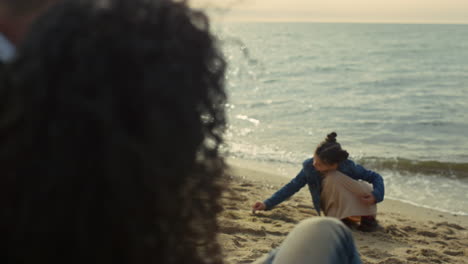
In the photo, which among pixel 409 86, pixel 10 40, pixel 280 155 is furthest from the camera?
pixel 409 86

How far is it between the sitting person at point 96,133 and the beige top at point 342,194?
383cm

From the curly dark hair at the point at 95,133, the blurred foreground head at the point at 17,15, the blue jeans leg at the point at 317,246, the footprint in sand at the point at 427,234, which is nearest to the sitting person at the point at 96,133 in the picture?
the curly dark hair at the point at 95,133

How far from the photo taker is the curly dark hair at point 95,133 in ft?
2.79

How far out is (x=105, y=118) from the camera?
85cm

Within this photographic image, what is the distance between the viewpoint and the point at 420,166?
28.5 ft

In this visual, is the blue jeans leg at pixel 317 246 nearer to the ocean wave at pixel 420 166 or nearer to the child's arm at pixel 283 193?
the child's arm at pixel 283 193

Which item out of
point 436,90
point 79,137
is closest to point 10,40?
point 79,137

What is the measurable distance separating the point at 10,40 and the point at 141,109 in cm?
42

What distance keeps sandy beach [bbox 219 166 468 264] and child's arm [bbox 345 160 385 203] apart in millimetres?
432

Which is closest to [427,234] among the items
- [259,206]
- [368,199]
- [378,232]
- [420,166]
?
[378,232]

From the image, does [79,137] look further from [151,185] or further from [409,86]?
[409,86]

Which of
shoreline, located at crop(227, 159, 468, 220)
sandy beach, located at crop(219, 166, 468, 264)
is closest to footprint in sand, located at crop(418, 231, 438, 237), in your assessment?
sandy beach, located at crop(219, 166, 468, 264)

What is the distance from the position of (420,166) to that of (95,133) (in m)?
8.56

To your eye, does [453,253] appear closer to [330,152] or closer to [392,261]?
[392,261]
